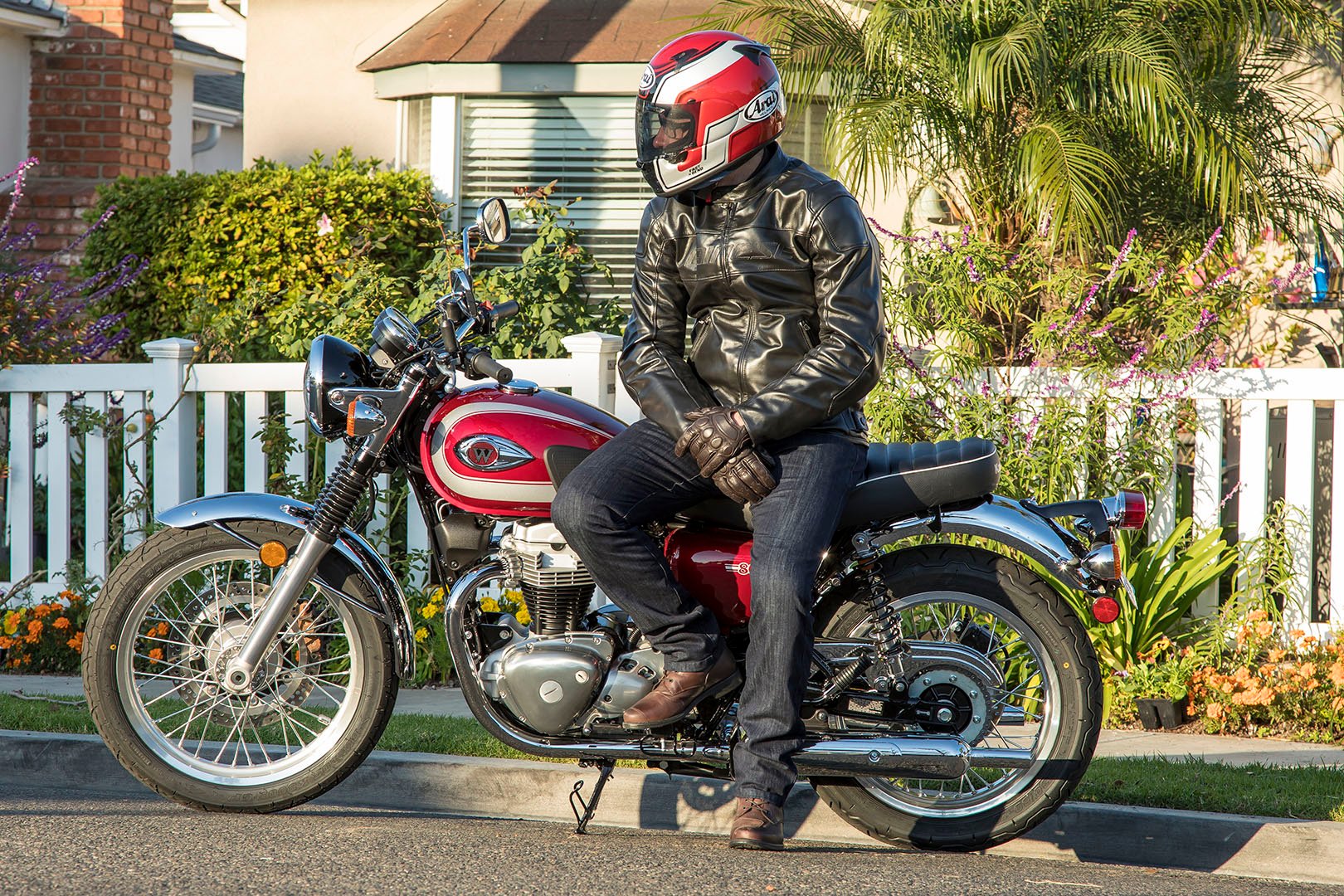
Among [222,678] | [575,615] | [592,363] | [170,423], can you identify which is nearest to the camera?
[575,615]

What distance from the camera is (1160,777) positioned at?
4430mm

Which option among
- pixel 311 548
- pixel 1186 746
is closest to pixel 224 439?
pixel 311 548

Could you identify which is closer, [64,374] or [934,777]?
[934,777]

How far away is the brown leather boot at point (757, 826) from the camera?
3602 millimetres

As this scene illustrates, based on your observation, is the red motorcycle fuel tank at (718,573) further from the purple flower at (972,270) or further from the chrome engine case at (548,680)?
the purple flower at (972,270)

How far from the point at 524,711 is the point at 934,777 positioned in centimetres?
109

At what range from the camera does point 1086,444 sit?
5656 mm

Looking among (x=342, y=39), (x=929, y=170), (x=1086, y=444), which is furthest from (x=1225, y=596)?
(x=342, y=39)

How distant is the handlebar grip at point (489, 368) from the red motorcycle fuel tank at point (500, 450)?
0.09 m

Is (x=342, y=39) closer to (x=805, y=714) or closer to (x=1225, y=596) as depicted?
(x=1225, y=596)

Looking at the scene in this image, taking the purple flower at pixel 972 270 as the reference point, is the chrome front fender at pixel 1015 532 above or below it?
below

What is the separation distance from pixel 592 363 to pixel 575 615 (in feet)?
7.29

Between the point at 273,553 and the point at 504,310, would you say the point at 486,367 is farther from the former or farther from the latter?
the point at 273,553

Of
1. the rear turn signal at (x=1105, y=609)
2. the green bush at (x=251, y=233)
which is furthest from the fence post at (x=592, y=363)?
the green bush at (x=251, y=233)
